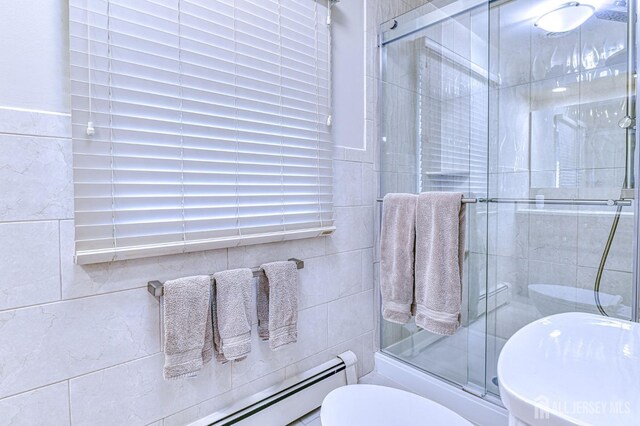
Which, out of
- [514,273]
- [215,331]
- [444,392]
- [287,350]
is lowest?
[444,392]

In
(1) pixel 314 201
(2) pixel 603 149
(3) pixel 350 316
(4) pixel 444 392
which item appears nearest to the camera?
(2) pixel 603 149

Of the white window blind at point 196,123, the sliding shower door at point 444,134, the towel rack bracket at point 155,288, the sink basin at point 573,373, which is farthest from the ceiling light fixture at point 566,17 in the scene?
the towel rack bracket at point 155,288

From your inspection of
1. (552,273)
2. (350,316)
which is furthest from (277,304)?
(552,273)

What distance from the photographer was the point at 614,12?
137cm

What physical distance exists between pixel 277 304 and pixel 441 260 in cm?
76

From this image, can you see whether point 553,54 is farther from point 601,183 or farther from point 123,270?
point 123,270

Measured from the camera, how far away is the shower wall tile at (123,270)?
946mm

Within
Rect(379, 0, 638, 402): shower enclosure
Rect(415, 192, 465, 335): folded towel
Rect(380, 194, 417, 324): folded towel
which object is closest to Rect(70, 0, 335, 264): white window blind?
Rect(380, 194, 417, 324): folded towel

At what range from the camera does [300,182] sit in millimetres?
1485

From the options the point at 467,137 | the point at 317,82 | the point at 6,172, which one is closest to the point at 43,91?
the point at 6,172

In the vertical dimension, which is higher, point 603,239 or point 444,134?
point 444,134

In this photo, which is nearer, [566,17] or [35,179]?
[35,179]

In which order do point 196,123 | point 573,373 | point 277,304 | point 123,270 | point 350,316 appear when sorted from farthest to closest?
1. point 350,316
2. point 277,304
3. point 196,123
4. point 123,270
5. point 573,373

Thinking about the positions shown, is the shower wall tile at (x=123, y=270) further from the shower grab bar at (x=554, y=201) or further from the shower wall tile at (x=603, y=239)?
the shower wall tile at (x=603, y=239)
